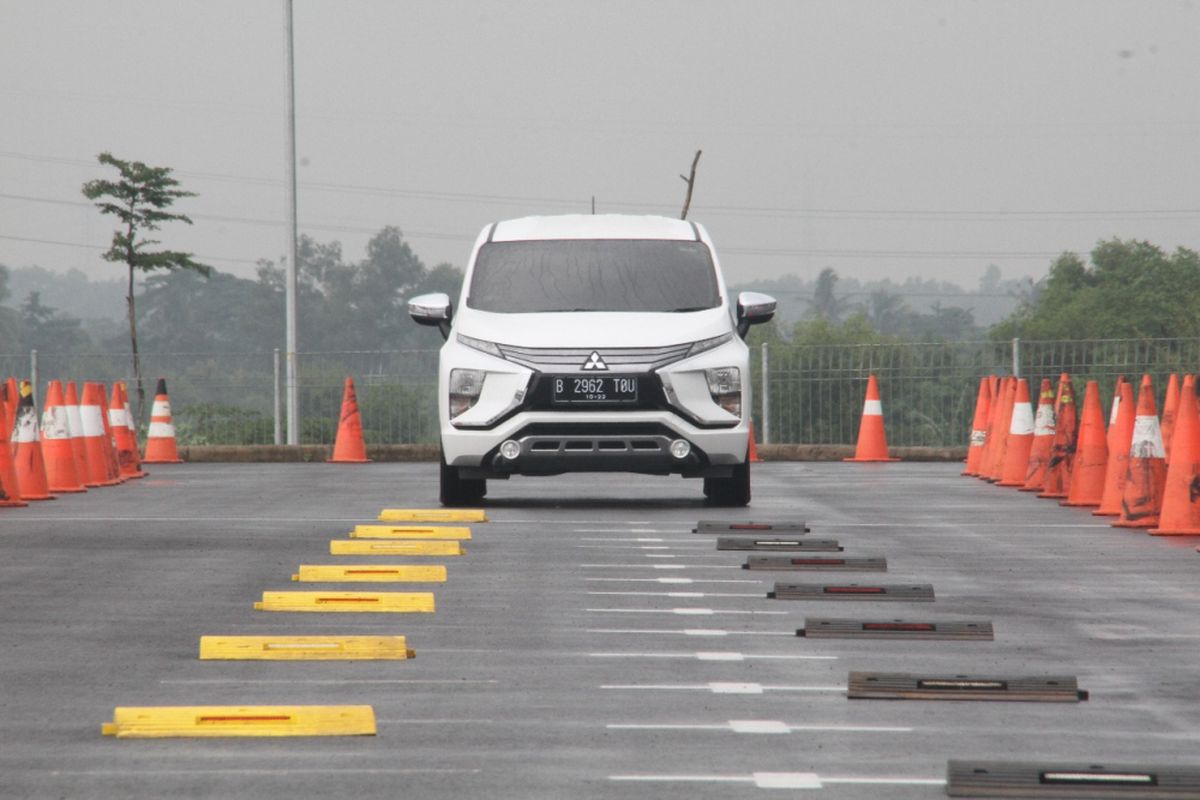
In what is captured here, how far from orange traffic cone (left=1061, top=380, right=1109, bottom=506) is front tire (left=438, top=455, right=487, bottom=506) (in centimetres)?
463

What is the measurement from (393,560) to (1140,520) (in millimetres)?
5271

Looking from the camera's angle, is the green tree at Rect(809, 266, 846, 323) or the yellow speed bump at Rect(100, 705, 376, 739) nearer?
the yellow speed bump at Rect(100, 705, 376, 739)

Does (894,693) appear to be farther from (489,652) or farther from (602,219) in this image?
(602,219)

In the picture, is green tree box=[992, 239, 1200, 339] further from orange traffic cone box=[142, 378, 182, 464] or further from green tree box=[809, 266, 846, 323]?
green tree box=[809, 266, 846, 323]

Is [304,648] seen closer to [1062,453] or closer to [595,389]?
[595,389]

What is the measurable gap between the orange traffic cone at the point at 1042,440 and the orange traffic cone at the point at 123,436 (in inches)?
352

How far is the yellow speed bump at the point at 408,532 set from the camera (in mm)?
13039

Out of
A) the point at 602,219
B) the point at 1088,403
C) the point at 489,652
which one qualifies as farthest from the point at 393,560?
the point at 1088,403

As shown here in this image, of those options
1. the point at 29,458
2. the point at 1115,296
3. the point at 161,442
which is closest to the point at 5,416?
the point at 29,458

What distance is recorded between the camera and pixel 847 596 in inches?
404

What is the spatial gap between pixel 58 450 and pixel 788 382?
45.5 feet

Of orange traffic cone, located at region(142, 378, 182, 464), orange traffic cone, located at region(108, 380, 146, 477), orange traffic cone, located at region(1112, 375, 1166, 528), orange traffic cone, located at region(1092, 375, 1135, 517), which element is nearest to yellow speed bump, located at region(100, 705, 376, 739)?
orange traffic cone, located at region(1112, 375, 1166, 528)

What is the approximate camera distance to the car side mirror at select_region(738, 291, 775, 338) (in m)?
15.6

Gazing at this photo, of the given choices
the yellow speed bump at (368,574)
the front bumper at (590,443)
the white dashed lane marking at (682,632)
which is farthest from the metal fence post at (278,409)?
the white dashed lane marking at (682,632)
